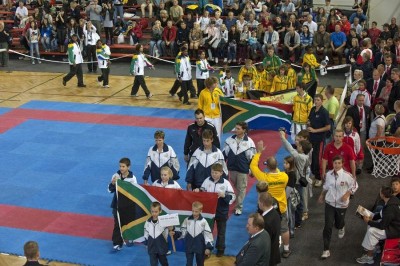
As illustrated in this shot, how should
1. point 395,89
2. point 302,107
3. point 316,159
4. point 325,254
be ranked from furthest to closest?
point 395,89
point 302,107
point 316,159
point 325,254

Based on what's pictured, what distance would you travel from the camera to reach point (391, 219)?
9.72 metres

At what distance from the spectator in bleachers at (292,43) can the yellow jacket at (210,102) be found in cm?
939

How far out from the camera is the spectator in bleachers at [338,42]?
23.1 m

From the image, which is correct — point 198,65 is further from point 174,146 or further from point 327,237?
point 327,237

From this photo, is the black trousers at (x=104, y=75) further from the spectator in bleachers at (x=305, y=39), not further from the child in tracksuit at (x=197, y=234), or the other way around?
the child in tracksuit at (x=197, y=234)

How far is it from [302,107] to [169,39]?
1285cm

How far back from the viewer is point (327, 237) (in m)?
10.4

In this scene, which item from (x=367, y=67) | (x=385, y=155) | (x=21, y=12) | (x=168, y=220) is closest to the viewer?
(x=168, y=220)

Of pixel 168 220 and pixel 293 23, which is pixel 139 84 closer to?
pixel 293 23

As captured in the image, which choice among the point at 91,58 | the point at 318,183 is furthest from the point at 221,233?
the point at 91,58

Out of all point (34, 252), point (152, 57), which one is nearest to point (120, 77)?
point (152, 57)

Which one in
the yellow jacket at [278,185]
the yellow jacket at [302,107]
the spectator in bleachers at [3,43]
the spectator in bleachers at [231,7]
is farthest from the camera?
the spectator in bleachers at [231,7]

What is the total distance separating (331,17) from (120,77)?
8.51 metres

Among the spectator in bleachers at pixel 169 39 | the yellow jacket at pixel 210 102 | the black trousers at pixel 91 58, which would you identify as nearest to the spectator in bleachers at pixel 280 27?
the spectator in bleachers at pixel 169 39
